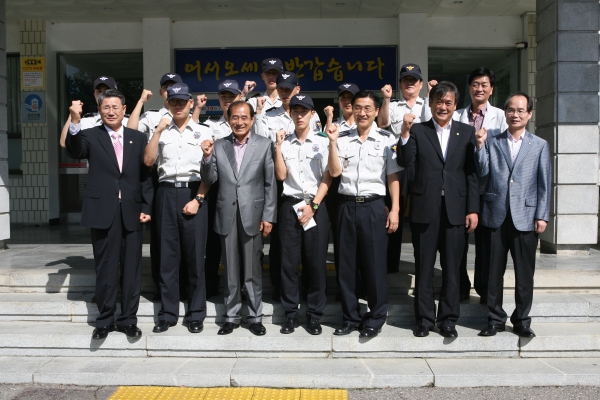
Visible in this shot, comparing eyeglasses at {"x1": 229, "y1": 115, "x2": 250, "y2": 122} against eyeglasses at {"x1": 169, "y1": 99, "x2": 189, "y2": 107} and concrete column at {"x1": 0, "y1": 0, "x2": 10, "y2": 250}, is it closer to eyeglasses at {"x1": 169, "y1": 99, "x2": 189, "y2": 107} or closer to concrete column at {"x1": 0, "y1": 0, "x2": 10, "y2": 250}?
eyeglasses at {"x1": 169, "y1": 99, "x2": 189, "y2": 107}

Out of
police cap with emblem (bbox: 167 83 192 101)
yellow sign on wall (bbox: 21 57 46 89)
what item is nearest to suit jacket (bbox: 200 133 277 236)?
police cap with emblem (bbox: 167 83 192 101)

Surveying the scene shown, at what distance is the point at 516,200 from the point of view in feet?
14.4

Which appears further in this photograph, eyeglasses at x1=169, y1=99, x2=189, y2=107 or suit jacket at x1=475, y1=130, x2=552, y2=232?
eyeglasses at x1=169, y1=99, x2=189, y2=107

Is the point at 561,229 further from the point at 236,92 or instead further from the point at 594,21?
the point at 236,92

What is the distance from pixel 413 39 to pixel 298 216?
6770 millimetres

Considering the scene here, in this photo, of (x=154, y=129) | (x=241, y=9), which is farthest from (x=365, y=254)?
(x=241, y=9)

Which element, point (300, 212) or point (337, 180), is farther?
point (337, 180)

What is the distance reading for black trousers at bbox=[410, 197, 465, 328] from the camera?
447 centimetres

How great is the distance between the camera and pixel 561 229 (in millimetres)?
6898

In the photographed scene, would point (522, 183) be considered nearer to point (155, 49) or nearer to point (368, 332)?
point (368, 332)

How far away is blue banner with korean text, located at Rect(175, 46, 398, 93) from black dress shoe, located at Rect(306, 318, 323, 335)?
6.69m

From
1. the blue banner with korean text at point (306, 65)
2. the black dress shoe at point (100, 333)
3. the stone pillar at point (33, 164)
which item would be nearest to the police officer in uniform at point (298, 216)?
the black dress shoe at point (100, 333)

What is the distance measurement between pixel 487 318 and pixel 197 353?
242 centimetres

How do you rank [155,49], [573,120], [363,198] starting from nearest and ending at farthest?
[363,198]
[573,120]
[155,49]
